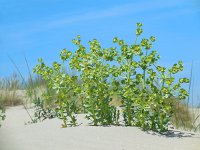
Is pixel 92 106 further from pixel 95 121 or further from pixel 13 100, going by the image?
pixel 13 100

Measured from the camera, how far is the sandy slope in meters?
4.21

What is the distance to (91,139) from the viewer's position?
178 inches

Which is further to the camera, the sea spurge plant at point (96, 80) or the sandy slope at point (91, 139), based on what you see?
the sea spurge plant at point (96, 80)

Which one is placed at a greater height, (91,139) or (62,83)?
(62,83)

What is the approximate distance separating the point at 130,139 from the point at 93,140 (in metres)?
0.38

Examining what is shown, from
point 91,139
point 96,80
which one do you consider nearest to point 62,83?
point 96,80

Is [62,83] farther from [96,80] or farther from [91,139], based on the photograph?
[91,139]

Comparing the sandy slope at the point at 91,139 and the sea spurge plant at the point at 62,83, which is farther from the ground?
the sea spurge plant at the point at 62,83

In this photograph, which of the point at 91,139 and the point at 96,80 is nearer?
the point at 91,139

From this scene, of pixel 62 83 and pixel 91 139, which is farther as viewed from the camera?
pixel 62 83

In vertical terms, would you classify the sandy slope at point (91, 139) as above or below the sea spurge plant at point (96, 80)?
below

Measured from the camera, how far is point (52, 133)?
4.81 m

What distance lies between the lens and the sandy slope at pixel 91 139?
4.21m

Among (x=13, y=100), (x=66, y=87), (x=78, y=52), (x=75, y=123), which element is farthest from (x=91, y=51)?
(x=13, y=100)
